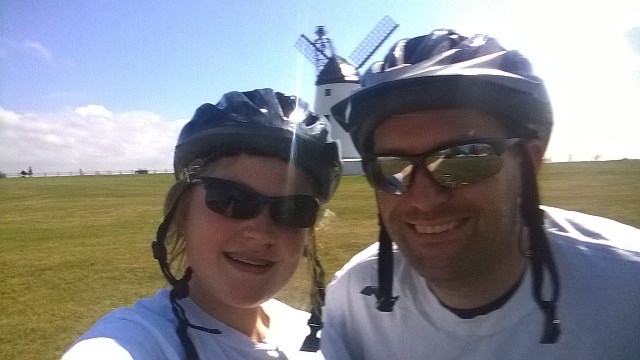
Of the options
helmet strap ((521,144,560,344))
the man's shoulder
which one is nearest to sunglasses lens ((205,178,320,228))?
helmet strap ((521,144,560,344))

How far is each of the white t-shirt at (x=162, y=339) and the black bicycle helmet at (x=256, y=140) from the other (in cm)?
7

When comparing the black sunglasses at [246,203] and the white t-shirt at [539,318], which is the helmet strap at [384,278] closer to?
the white t-shirt at [539,318]

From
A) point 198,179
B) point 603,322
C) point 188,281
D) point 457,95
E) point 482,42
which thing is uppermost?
point 482,42

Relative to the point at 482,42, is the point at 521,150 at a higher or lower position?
lower

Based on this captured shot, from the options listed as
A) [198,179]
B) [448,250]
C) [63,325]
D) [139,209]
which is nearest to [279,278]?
[198,179]

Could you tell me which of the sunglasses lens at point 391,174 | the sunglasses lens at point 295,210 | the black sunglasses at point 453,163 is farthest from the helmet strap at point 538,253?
the sunglasses lens at point 295,210

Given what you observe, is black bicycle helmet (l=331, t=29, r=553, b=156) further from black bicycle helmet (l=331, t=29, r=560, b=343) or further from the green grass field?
the green grass field

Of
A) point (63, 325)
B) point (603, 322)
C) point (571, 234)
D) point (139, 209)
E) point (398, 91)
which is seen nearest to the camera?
point (603, 322)

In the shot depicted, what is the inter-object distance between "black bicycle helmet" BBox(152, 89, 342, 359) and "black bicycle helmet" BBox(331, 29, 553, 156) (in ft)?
Answer: 1.00

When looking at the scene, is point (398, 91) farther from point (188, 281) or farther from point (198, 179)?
point (188, 281)

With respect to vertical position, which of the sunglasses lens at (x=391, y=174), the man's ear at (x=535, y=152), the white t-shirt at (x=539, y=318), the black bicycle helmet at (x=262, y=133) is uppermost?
the black bicycle helmet at (x=262, y=133)

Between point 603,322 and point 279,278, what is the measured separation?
1.59 metres

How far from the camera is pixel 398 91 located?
107 inches

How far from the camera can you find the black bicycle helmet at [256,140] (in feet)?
8.08
